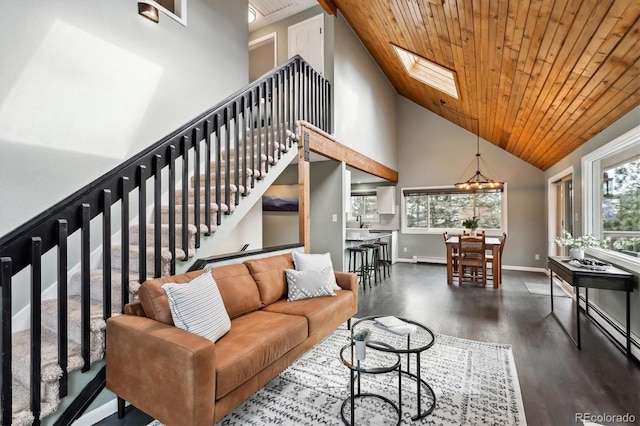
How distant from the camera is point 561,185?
19.0 feet

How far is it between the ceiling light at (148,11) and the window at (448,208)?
6448mm

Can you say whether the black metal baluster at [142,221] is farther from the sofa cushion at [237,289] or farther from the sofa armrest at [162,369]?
the sofa cushion at [237,289]

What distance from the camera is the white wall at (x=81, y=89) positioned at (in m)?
2.29

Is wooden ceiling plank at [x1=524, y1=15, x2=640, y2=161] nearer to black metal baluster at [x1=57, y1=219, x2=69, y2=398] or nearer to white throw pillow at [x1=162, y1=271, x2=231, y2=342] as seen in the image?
white throw pillow at [x1=162, y1=271, x2=231, y2=342]

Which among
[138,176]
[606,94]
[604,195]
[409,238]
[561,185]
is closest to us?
[138,176]

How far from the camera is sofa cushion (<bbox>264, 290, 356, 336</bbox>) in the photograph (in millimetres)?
2547

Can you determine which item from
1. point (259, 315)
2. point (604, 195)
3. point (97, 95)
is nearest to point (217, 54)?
point (97, 95)

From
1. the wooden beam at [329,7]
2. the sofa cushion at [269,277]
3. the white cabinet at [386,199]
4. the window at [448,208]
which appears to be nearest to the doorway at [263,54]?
the wooden beam at [329,7]

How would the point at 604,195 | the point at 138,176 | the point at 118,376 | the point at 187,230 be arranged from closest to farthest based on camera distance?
1. the point at 118,376
2. the point at 138,176
3. the point at 187,230
4. the point at 604,195

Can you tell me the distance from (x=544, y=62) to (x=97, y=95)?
13.5 ft

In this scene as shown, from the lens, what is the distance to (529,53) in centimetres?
283

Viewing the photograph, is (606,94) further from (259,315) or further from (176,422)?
(176,422)

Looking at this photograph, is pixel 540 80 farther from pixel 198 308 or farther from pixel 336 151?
pixel 198 308

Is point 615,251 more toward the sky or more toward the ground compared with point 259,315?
more toward the sky
